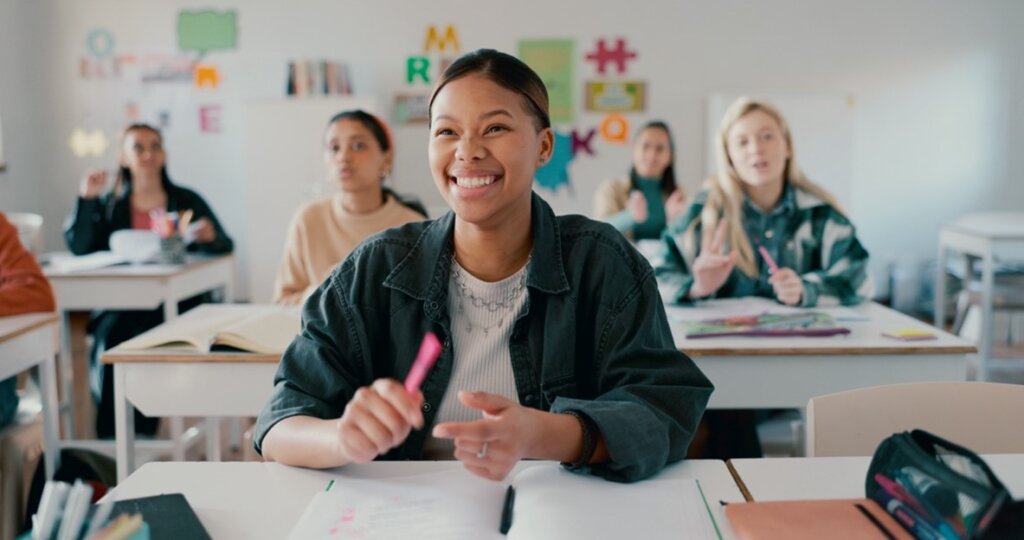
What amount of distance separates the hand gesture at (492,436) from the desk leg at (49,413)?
1.79m

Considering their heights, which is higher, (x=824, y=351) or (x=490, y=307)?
(x=490, y=307)

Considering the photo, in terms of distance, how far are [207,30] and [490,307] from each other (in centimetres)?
547

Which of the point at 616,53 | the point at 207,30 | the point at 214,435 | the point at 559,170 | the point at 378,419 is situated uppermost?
the point at 207,30

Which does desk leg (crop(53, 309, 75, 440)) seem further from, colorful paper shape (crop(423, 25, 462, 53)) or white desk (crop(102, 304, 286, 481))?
colorful paper shape (crop(423, 25, 462, 53))

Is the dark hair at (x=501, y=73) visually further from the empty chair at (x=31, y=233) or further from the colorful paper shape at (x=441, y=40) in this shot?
the colorful paper shape at (x=441, y=40)

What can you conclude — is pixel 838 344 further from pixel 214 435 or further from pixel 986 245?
→ pixel 986 245

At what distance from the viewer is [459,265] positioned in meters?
1.43

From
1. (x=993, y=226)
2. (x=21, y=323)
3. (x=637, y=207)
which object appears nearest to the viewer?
(x=21, y=323)

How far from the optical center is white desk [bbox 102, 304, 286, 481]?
6.75 ft

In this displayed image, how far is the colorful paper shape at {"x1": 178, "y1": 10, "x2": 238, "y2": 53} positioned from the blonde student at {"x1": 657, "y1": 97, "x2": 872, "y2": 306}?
434cm

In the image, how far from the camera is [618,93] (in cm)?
625

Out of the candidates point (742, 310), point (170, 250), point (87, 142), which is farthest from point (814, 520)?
point (87, 142)

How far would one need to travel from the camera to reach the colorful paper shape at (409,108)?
627 centimetres

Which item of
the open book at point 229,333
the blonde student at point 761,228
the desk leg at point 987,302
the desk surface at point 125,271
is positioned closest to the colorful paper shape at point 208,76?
the desk surface at point 125,271
